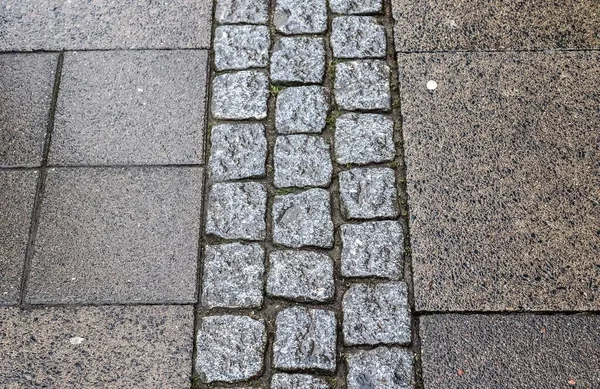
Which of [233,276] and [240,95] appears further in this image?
[240,95]

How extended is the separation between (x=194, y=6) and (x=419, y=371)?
2.08 m

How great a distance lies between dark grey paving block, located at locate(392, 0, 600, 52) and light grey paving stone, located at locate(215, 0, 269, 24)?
Answer: 63cm

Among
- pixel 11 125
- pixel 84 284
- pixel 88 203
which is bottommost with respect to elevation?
pixel 84 284

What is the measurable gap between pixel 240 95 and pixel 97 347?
128 cm

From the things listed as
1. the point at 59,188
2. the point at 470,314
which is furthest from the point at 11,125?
the point at 470,314

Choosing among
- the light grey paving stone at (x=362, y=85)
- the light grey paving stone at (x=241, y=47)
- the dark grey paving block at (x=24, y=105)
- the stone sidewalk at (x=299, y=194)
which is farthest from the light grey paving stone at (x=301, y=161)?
the dark grey paving block at (x=24, y=105)

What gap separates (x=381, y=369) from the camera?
2.73 metres

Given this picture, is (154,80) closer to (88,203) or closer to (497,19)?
(88,203)

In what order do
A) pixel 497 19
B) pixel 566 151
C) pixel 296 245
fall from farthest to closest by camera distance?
1. pixel 497 19
2. pixel 566 151
3. pixel 296 245

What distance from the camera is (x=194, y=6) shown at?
3.79m

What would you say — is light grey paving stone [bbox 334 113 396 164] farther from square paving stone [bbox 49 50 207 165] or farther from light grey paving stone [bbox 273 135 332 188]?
square paving stone [bbox 49 50 207 165]

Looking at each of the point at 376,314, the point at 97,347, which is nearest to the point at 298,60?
the point at 376,314

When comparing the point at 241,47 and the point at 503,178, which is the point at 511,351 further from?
the point at 241,47

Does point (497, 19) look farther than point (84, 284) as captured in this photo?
Yes
